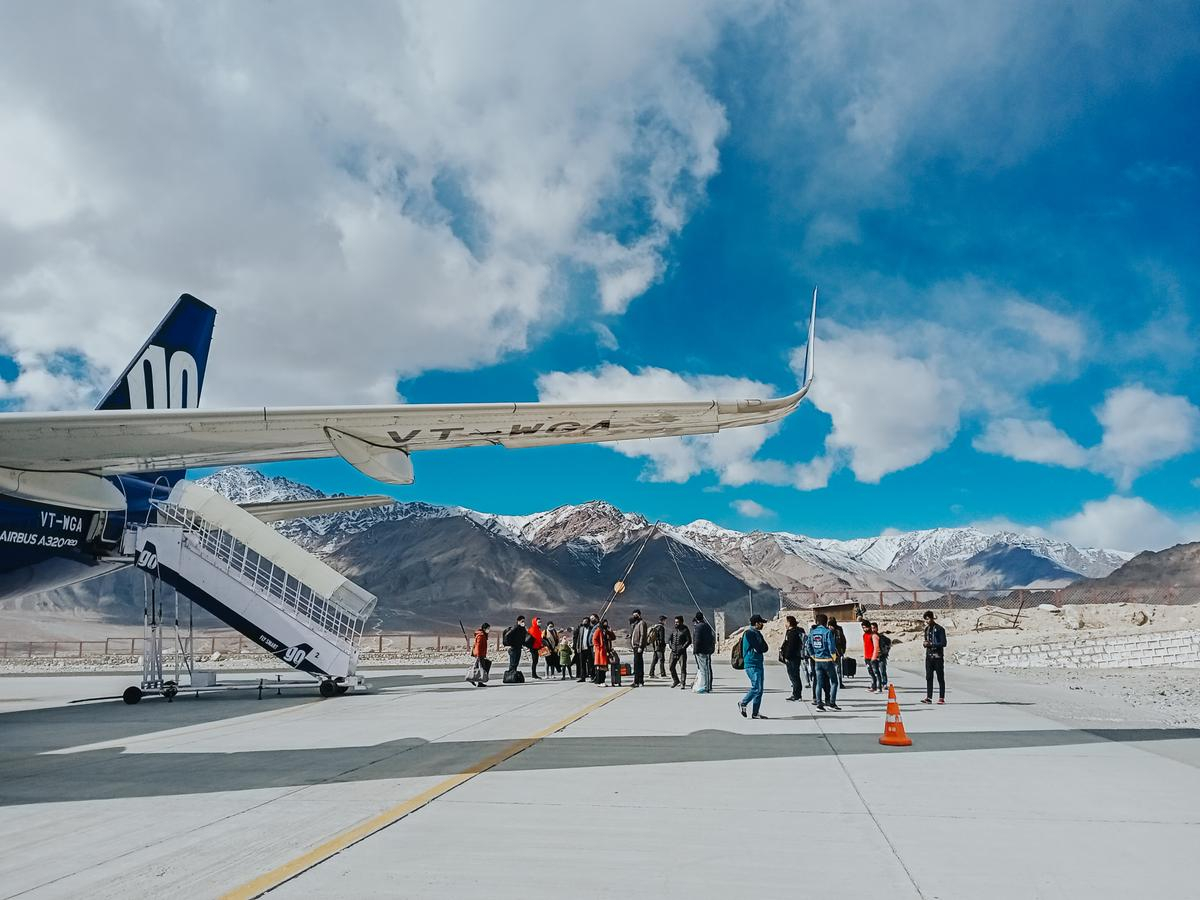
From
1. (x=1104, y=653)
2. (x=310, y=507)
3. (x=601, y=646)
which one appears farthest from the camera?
(x=1104, y=653)

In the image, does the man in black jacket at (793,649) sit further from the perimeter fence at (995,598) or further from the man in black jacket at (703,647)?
the perimeter fence at (995,598)

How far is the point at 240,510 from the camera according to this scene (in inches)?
797

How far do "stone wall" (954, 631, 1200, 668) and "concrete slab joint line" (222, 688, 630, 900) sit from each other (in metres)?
27.6

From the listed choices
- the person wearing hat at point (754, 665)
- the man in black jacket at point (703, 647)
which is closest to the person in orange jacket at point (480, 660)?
the man in black jacket at point (703, 647)

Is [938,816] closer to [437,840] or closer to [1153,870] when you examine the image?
[1153,870]

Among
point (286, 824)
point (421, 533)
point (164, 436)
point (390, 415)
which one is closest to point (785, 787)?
point (286, 824)

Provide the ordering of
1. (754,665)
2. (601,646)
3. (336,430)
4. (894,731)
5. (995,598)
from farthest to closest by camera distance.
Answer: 1. (995,598)
2. (601,646)
3. (754,665)
4. (894,731)
5. (336,430)

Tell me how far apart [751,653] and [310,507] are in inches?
512

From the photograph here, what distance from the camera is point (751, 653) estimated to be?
1359cm

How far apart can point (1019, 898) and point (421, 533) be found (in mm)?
180277

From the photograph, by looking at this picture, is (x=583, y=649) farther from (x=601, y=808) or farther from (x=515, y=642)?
(x=601, y=808)

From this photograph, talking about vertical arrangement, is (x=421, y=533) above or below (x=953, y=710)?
above

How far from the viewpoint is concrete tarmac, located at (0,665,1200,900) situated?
5098mm

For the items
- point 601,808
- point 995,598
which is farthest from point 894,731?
point 995,598
